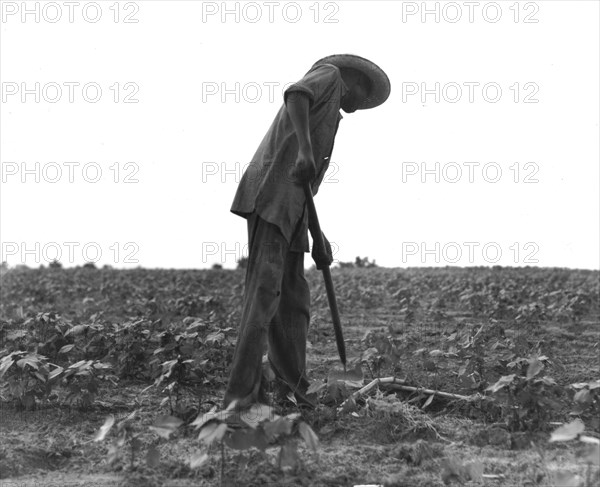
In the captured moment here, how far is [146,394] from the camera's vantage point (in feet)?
16.9

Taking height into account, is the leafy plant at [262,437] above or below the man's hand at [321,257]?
below

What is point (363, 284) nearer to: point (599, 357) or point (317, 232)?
point (599, 357)

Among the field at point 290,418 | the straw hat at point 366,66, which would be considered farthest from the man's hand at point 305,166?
the field at point 290,418

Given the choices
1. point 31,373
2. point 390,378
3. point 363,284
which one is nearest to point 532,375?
point 390,378

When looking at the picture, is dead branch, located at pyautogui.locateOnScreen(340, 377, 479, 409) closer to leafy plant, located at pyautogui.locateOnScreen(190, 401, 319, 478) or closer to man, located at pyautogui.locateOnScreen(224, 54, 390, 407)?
man, located at pyautogui.locateOnScreen(224, 54, 390, 407)

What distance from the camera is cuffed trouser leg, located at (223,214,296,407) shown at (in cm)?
407

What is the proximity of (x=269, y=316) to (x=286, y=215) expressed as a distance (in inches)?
20.6

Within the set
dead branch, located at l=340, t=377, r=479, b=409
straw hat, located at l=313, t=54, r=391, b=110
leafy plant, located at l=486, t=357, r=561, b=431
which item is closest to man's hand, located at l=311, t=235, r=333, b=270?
dead branch, located at l=340, t=377, r=479, b=409

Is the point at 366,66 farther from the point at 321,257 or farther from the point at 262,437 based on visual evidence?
the point at 262,437

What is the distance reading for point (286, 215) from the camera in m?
4.18

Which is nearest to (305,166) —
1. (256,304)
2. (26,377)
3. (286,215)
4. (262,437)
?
(286,215)

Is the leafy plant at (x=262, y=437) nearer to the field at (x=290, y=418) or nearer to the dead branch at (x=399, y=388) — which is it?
the field at (x=290, y=418)

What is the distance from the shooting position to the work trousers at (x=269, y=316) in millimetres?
4082

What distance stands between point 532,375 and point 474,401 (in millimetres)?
612
